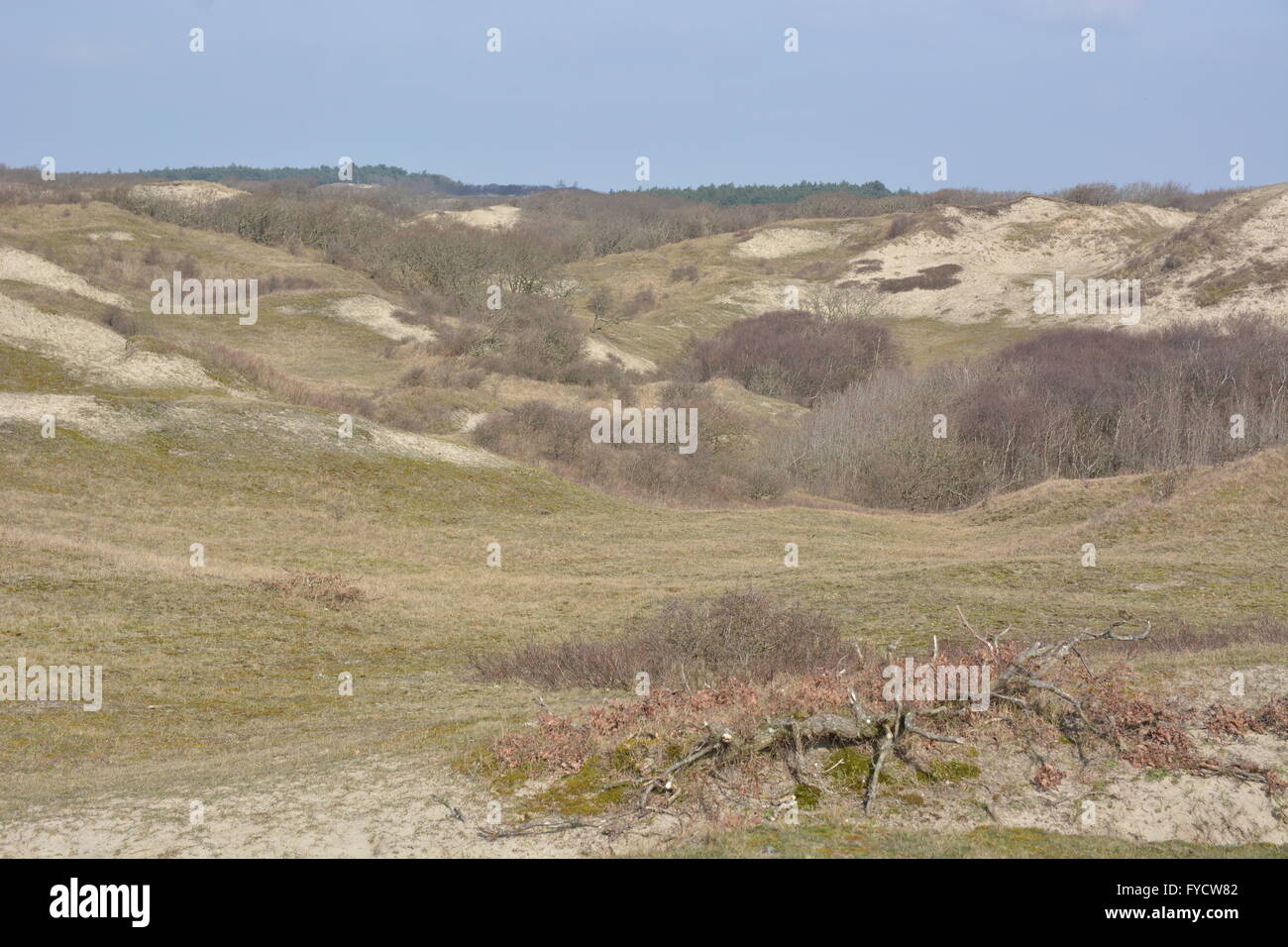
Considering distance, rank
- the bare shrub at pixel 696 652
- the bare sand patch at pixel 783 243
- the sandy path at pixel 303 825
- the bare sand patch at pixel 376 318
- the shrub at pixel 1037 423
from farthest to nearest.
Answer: the bare sand patch at pixel 783 243
the bare sand patch at pixel 376 318
the shrub at pixel 1037 423
the bare shrub at pixel 696 652
the sandy path at pixel 303 825

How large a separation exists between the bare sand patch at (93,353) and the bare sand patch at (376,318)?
24.0m

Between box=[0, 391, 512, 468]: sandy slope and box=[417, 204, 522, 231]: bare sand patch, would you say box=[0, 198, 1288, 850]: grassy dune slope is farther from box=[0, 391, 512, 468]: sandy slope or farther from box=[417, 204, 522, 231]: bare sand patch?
box=[417, 204, 522, 231]: bare sand patch

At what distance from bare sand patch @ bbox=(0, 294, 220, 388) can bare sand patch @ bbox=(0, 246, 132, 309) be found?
44.0 feet

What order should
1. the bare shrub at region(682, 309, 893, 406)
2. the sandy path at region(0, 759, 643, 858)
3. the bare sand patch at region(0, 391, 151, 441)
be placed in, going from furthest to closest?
the bare shrub at region(682, 309, 893, 406)
the bare sand patch at region(0, 391, 151, 441)
the sandy path at region(0, 759, 643, 858)

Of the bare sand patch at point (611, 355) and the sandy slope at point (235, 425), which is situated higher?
the bare sand patch at point (611, 355)

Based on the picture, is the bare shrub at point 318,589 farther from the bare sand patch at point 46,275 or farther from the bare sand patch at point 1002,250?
the bare sand patch at point 1002,250

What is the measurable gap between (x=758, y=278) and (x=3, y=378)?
8956 centimetres

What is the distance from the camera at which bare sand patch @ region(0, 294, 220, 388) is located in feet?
132

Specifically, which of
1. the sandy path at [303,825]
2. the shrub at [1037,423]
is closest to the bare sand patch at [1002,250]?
the shrub at [1037,423]

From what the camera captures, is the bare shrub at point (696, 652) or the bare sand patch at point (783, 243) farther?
the bare sand patch at point (783, 243)

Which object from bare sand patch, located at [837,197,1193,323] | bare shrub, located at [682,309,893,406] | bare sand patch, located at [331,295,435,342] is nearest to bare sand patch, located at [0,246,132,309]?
bare sand patch, located at [331,295,435,342]

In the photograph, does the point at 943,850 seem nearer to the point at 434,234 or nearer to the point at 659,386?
the point at 659,386

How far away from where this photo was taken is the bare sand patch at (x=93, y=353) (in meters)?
40.2
